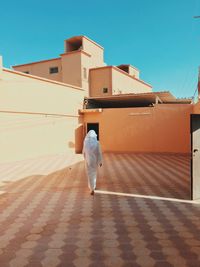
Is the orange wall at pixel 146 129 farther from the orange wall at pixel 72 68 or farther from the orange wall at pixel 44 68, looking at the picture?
the orange wall at pixel 44 68

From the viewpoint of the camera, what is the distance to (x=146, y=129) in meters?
14.5

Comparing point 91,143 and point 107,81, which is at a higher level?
point 107,81

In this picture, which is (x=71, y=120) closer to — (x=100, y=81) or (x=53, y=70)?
(x=100, y=81)

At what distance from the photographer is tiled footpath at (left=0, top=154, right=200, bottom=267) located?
10.5ft

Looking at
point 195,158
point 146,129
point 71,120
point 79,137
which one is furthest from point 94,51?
point 195,158

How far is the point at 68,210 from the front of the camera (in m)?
5.20

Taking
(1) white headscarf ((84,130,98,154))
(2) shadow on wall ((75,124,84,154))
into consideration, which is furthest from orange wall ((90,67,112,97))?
(1) white headscarf ((84,130,98,154))

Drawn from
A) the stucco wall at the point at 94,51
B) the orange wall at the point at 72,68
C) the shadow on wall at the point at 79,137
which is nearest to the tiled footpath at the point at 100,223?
the shadow on wall at the point at 79,137

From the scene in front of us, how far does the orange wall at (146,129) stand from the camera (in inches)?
539

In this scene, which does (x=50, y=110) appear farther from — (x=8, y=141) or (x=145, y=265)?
(x=145, y=265)

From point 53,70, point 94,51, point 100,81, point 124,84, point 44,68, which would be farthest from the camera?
point 124,84

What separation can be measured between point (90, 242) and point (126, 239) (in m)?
0.52

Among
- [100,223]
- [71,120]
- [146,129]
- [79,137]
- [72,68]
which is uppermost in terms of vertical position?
[72,68]

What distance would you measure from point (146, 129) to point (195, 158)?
8.89 m
